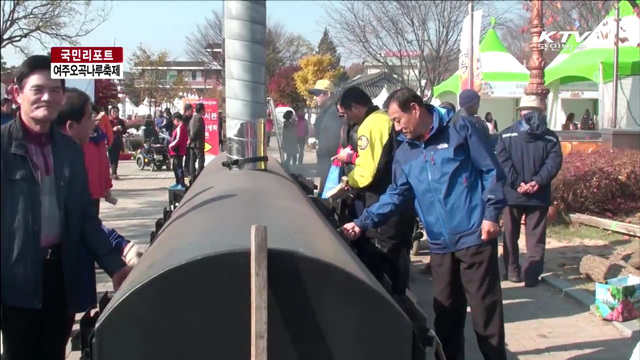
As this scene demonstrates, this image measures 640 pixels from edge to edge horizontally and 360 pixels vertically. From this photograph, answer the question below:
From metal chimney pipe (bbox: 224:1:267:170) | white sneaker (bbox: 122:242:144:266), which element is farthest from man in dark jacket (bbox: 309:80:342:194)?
white sneaker (bbox: 122:242:144:266)

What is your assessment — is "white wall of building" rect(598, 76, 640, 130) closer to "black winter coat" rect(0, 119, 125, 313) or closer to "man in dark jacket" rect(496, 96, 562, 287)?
"man in dark jacket" rect(496, 96, 562, 287)

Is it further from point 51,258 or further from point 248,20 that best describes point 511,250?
point 51,258

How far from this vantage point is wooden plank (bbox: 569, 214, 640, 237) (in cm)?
945

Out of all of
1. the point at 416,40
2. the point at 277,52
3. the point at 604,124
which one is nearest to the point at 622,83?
the point at 604,124

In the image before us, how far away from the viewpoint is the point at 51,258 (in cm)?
303

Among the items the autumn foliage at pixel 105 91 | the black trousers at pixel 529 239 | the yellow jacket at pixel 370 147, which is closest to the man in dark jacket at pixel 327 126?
the black trousers at pixel 529 239

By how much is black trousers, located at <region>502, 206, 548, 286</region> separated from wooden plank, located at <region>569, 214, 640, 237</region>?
2.66 m

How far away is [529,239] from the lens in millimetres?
7316

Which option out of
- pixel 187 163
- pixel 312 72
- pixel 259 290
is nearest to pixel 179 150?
pixel 187 163

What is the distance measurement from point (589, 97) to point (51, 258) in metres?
28.2

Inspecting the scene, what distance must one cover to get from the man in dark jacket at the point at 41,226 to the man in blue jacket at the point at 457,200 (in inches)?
70.4

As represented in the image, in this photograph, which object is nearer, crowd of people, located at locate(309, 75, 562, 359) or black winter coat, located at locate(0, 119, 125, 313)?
black winter coat, located at locate(0, 119, 125, 313)

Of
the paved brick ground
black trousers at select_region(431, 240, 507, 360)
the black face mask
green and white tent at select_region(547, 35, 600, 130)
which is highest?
green and white tent at select_region(547, 35, 600, 130)

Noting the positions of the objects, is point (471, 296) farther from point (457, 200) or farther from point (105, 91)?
point (105, 91)
